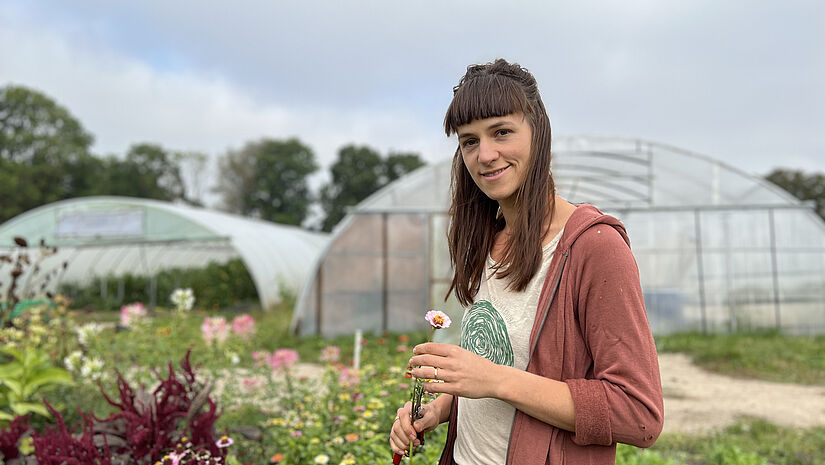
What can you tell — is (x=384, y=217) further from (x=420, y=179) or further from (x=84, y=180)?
(x=84, y=180)

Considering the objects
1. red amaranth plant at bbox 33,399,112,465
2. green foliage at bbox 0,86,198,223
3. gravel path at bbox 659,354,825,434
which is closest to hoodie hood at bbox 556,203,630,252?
red amaranth plant at bbox 33,399,112,465

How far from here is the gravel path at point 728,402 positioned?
5137 millimetres

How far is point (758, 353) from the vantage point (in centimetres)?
812

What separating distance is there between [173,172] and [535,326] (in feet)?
119

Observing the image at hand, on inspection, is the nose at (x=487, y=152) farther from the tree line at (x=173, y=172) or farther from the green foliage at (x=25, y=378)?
the tree line at (x=173, y=172)

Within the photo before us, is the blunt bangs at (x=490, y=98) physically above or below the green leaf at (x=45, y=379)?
above

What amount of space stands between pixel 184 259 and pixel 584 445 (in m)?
19.2

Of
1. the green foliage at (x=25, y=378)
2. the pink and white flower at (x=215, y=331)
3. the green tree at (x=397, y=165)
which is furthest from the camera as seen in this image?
the green tree at (x=397, y=165)

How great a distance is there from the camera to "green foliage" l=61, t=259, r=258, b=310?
15.9 metres

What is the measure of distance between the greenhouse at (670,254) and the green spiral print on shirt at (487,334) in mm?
8427

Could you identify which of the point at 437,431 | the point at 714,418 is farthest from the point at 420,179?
the point at 437,431

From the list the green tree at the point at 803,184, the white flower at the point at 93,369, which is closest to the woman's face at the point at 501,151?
the white flower at the point at 93,369

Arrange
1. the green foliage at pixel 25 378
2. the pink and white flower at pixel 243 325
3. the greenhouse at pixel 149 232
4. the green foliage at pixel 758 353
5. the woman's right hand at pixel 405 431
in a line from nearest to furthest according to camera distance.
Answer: the woman's right hand at pixel 405 431 < the green foliage at pixel 25 378 < the pink and white flower at pixel 243 325 < the green foliage at pixel 758 353 < the greenhouse at pixel 149 232

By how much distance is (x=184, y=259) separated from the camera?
18469 millimetres
